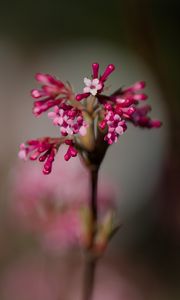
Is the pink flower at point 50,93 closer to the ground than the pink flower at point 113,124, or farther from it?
farther from it

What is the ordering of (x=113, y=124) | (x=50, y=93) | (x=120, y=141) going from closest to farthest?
(x=113, y=124) < (x=50, y=93) < (x=120, y=141)

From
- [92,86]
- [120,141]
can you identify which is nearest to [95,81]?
[92,86]

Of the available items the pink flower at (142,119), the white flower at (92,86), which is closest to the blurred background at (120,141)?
the pink flower at (142,119)

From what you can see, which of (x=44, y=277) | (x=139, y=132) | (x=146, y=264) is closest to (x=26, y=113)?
(x=139, y=132)

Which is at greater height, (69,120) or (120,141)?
(69,120)

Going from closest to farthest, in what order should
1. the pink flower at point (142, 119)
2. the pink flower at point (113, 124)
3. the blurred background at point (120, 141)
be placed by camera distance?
the pink flower at point (113, 124), the pink flower at point (142, 119), the blurred background at point (120, 141)

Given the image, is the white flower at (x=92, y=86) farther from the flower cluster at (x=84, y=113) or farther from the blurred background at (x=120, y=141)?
the blurred background at (x=120, y=141)

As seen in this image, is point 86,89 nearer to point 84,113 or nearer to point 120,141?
point 84,113

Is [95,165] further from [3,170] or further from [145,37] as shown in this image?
[3,170]

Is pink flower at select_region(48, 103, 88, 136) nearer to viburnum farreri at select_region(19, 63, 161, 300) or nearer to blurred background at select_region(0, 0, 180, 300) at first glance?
viburnum farreri at select_region(19, 63, 161, 300)
